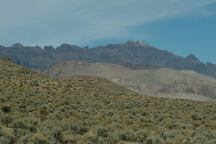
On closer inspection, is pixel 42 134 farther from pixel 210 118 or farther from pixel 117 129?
pixel 210 118

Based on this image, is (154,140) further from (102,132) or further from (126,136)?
(102,132)

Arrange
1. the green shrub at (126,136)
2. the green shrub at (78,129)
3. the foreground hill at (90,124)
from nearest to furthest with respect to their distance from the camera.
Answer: the foreground hill at (90,124), the green shrub at (126,136), the green shrub at (78,129)

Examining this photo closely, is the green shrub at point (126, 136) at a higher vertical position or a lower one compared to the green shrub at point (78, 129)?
lower

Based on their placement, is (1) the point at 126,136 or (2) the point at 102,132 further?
(2) the point at 102,132

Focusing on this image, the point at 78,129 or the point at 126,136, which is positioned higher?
the point at 78,129

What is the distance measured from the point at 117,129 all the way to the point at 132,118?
690cm

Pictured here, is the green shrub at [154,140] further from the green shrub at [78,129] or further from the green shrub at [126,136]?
the green shrub at [78,129]

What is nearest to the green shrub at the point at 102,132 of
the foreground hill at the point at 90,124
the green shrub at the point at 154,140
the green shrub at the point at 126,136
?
the foreground hill at the point at 90,124

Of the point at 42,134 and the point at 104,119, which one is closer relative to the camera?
the point at 42,134

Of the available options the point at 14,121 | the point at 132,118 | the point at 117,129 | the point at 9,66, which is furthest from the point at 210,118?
the point at 9,66

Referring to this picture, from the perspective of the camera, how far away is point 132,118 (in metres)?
37.0

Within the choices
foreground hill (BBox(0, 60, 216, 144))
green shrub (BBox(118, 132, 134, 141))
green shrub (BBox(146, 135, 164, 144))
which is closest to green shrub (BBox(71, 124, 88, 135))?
foreground hill (BBox(0, 60, 216, 144))

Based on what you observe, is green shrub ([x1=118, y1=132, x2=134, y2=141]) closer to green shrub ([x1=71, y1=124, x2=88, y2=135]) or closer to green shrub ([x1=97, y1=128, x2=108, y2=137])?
green shrub ([x1=97, y1=128, x2=108, y2=137])

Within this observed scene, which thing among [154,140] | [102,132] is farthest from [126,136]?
[154,140]
